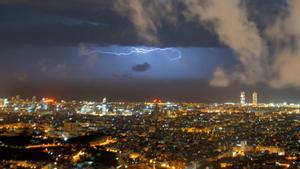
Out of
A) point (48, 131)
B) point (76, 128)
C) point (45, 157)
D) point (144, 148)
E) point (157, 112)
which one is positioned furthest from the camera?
point (157, 112)

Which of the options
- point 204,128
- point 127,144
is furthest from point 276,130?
point 127,144

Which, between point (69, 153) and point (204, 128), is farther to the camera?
point (204, 128)

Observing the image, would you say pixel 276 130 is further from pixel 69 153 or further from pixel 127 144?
pixel 69 153

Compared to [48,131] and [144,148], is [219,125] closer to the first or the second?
[48,131]

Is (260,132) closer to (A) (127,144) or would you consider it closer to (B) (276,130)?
(B) (276,130)

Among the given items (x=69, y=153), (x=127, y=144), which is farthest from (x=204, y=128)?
(x=69, y=153)

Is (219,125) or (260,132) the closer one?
(260,132)

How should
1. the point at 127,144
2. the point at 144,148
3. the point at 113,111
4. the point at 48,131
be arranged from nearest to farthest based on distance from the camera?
the point at 144,148 < the point at 127,144 < the point at 48,131 < the point at 113,111

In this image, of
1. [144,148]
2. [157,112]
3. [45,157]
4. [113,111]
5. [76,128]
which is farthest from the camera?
[113,111]

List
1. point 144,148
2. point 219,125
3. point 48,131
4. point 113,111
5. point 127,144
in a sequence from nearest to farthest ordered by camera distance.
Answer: point 144,148 → point 127,144 → point 48,131 → point 219,125 → point 113,111
